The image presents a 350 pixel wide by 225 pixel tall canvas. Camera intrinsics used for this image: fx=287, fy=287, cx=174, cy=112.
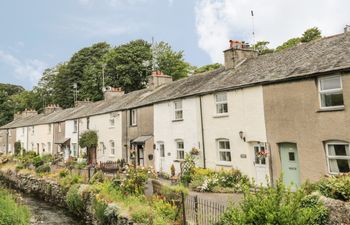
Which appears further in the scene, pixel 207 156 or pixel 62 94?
pixel 62 94

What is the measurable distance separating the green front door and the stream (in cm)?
1090

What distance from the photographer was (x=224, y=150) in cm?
1722

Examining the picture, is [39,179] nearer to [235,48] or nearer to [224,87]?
[224,87]

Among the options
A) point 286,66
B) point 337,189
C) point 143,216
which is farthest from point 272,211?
point 286,66

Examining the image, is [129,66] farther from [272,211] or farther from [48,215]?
[272,211]

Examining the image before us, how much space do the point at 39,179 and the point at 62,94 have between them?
4249 centimetres

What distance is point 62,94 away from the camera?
6375cm

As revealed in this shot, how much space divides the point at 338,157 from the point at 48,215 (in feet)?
51.7

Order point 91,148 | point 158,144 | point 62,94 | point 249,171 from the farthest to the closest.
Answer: point 62,94, point 91,148, point 158,144, point 249,171

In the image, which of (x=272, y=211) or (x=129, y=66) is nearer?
(x=272, y=211)

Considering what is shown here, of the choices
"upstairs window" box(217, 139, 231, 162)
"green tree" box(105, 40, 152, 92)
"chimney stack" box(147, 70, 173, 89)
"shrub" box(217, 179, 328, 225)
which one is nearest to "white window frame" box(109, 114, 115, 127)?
"chimney stack" box(147, 70, 173, 89)

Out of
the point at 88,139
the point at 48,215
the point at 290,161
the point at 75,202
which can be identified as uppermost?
the point at 88,139

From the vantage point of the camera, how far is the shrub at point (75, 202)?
1623 centimetres

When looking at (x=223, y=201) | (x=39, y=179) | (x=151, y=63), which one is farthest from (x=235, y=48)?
(x=151, y=63)
